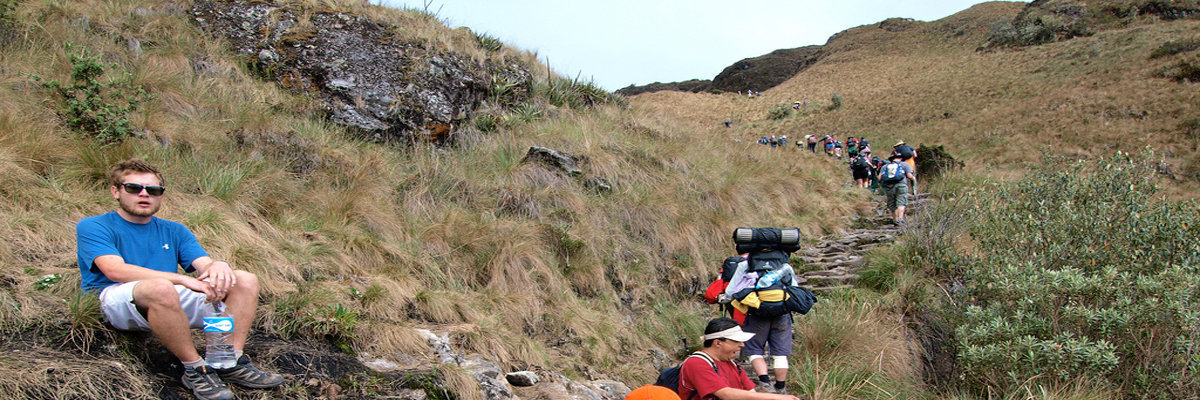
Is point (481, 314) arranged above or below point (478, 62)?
below

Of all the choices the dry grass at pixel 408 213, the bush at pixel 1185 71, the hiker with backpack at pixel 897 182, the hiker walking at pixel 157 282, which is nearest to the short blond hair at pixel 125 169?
the hiker walking at pixel 157 282

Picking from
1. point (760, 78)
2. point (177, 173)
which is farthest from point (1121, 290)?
point (760, 78)

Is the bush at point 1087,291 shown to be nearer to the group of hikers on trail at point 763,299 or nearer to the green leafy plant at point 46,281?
the group of hikers on trail at point 763,299

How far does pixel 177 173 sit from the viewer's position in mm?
5469

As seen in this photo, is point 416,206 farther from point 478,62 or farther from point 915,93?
point 915,93

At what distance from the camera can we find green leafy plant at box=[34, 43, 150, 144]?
553cm

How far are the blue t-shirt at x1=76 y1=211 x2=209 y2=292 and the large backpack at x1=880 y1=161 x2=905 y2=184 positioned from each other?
32.2ft

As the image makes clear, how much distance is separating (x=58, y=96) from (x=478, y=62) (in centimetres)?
579

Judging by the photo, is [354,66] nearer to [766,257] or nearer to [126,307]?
[126,307]

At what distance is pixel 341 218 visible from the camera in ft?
19.2

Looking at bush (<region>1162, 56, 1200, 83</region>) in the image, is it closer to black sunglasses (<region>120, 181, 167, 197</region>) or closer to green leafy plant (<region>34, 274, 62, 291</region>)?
black sunglasses (<region>120, 181, 167, 197</region>)

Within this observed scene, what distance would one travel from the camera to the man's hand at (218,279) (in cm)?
299

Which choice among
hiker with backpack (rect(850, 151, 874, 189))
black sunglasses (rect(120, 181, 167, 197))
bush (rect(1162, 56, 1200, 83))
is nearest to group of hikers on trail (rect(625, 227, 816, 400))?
black sunglasses (rect(120, 181, 167, 197))

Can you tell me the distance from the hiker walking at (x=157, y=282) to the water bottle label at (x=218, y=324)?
3.3 inches
